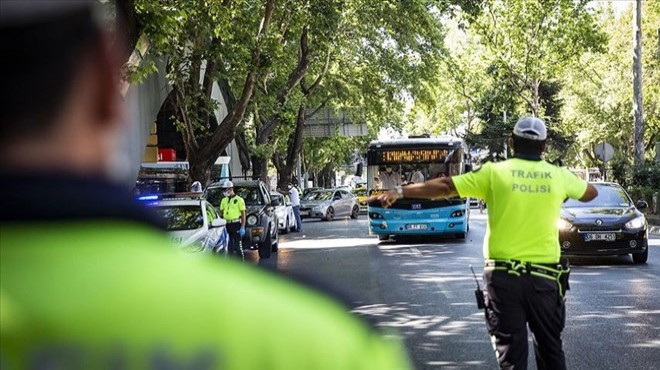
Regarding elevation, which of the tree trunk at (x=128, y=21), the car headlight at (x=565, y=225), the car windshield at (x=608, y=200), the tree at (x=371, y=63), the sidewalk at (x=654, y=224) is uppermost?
the tree at (x=371, y=63)

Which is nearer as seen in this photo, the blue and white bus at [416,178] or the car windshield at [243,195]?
the car windshield at [243,195]

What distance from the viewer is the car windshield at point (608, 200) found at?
14141mm

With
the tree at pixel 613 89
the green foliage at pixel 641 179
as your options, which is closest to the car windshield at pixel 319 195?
the tree at pixel 613 89

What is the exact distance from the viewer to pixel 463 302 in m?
9.64

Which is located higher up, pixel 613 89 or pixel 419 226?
pixel 613 89

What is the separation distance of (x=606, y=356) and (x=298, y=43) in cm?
2474


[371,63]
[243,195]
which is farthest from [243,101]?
[371,63]

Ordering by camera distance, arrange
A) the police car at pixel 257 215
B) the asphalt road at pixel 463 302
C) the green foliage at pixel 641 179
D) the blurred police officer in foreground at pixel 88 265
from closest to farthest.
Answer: the blurred police officer in foreground at pixel 88 265 < the asphalt road at pixel 463 302 < the police car at pixel 257 215 < the green foliage at pixel 641 179

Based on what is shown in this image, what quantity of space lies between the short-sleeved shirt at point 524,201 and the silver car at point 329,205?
1222 inches

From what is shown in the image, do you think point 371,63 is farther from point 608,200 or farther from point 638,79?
point 608,200

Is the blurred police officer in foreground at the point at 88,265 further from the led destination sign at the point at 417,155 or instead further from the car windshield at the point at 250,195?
the led destination sign at the point at 417,155

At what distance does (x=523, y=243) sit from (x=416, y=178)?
49.6 ft

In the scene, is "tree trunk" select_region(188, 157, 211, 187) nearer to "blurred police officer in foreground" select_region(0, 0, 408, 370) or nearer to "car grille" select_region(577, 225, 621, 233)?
"car grille" select_region(577, 225, 621, 233)

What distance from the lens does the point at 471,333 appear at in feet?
25.2
